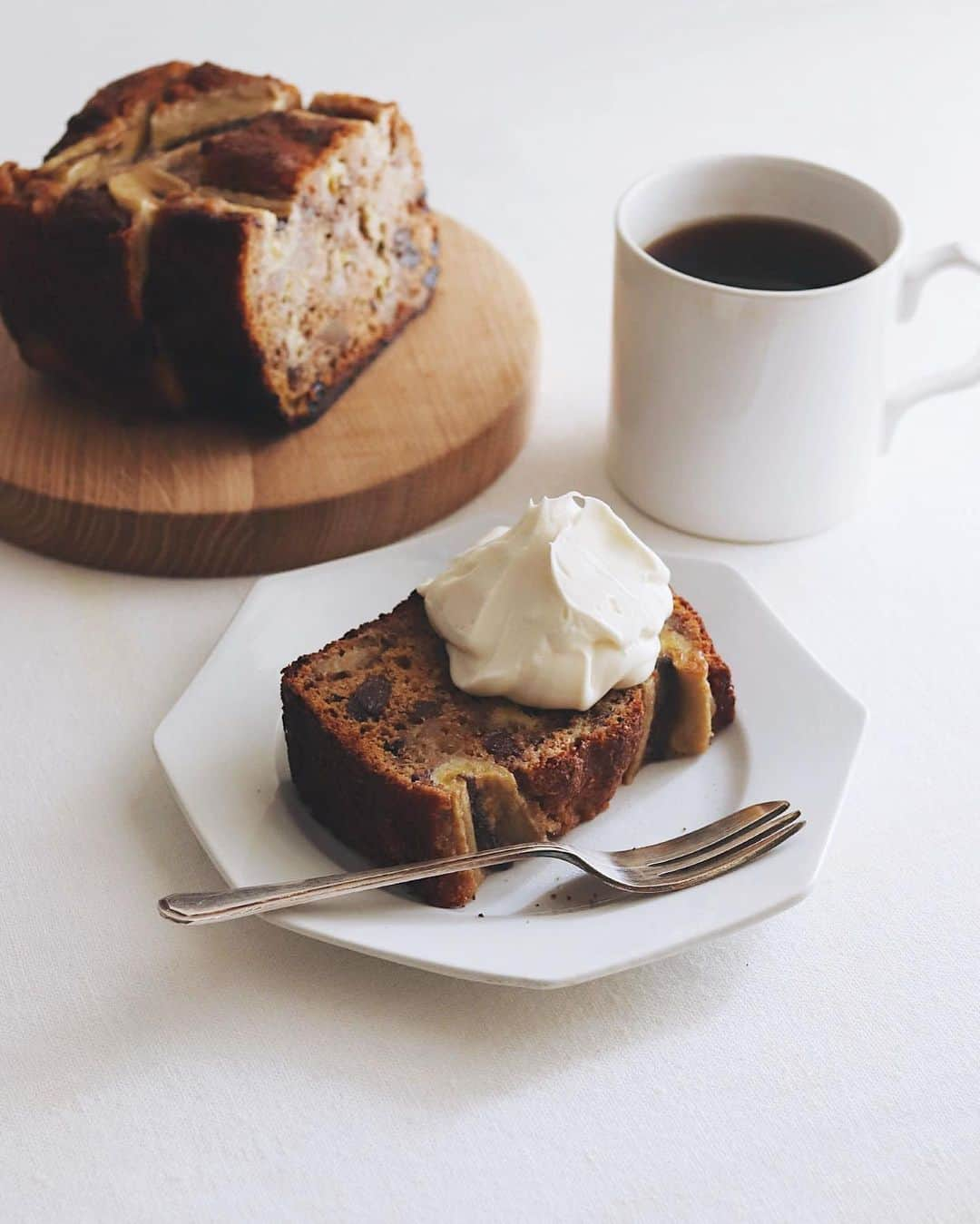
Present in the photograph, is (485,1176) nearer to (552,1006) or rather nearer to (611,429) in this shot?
(552,1006)

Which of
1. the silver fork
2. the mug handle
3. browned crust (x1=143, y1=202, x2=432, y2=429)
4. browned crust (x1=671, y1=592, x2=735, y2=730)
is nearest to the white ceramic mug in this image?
the mug handle

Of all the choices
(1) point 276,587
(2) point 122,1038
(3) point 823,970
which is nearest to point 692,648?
(3) point 823,970

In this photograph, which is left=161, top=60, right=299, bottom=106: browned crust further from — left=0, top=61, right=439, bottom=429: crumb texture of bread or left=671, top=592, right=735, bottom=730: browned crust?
left=671, top=592, right=735, bottom=730: browned crust

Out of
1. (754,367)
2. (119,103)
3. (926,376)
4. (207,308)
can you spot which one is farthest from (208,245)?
(926,376)

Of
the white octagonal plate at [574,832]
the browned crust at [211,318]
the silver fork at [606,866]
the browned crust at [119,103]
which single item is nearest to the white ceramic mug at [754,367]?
the white octagonal plate at [574,832]

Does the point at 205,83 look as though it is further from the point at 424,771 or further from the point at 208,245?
the point at 424,771
